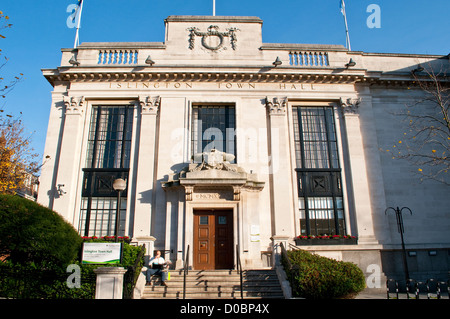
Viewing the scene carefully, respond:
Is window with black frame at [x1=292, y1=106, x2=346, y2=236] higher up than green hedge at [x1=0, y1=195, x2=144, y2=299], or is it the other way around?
window with black frame at [x1=292, y1=106, x2=346, y2=236]

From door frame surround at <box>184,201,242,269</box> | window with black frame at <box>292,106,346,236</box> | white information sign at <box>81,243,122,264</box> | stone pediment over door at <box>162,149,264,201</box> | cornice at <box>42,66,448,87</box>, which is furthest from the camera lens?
cornice at <box>42,66,448,87</box>

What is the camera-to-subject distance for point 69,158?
1764cm

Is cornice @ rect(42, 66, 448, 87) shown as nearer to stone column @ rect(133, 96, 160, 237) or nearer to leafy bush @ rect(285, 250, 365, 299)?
stone column @ rect(133, 96, 160, 237)

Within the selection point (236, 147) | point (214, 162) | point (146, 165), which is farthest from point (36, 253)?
point (236, 147)

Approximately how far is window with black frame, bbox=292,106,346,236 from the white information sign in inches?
389

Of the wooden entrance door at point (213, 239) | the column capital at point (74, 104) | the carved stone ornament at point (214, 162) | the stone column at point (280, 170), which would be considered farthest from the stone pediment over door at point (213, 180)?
the column capital at point (74, 104)

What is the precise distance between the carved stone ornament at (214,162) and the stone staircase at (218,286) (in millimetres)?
5025

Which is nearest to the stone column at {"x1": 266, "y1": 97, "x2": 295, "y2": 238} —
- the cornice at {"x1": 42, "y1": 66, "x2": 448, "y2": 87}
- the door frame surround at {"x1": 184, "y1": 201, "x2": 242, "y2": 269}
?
the cornice at {"x1": 42, "y1": 66, "x2": 448, "y2": 87}

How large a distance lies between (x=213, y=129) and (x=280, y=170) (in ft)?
14.6

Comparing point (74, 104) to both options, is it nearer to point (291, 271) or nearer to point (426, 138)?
point (291, 271)

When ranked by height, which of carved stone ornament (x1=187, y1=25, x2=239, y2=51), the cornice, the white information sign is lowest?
the white information sign

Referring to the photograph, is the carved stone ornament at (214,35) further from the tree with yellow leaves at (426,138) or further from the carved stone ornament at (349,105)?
the tree with yellow leaves at (426,138)

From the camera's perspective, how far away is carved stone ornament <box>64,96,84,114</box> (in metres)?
18.5
